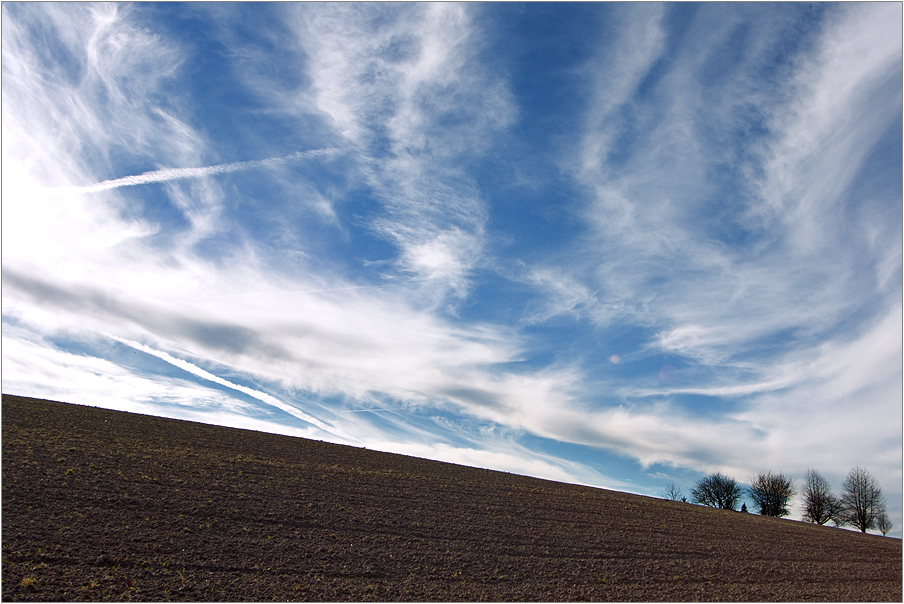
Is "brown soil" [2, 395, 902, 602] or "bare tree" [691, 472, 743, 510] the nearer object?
"brown soil" [2, 395, 902, 602]

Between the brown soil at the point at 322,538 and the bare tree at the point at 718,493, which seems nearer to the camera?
the brown soil at the point at 322,538

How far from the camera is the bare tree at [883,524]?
65562mm

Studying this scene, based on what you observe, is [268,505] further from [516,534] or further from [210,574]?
[516,534]

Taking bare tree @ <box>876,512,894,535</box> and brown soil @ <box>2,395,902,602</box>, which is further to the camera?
bare tree @ <box>876,512,894,535</box>

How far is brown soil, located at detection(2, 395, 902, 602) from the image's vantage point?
16.2 metres

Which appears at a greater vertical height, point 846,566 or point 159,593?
point 846,566

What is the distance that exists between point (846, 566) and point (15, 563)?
4366 centimetres

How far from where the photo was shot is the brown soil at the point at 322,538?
16.2m

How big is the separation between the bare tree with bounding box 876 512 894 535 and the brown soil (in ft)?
133

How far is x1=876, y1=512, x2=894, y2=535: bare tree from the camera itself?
2581 inches

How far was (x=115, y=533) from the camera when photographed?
58.1 ft

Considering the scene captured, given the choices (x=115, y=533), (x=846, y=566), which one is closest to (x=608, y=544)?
(x=846, y=566)

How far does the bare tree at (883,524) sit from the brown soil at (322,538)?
40.4 metres

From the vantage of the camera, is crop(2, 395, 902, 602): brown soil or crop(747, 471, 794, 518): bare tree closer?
crop(2, 395, 902, 602): brown soil
